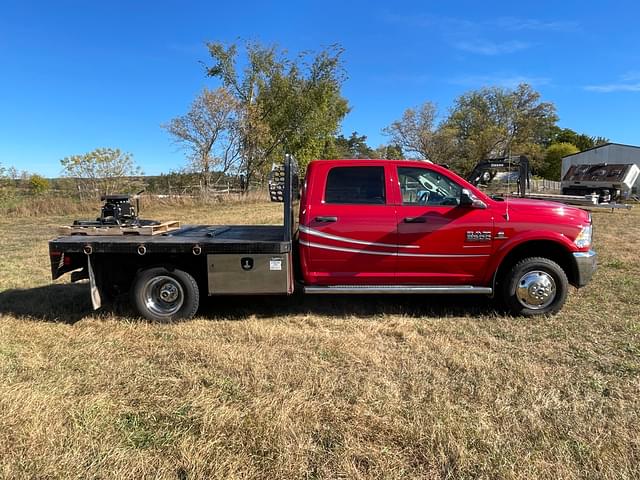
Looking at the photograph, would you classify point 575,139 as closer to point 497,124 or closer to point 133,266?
point 497,124

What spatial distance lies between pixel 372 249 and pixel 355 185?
0.76 metres

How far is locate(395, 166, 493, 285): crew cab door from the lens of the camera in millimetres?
4988

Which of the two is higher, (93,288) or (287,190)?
(287,190)

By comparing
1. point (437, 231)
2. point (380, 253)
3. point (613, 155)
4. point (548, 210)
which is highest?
point (613, 155)

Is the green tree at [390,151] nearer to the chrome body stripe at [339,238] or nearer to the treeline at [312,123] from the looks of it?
the treeline at [312,123]

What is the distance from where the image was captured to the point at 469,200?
487cm

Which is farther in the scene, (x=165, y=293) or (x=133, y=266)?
(x=133, y=266)

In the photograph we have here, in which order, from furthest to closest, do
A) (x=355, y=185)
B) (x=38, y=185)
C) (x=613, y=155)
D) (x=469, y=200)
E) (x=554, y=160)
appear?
(x=554, y=160) → (x=613, y=155) → (x=38, y=185) → (x=355, y=185) → (x=469, y=200)

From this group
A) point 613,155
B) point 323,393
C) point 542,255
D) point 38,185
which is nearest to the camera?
point 323,393

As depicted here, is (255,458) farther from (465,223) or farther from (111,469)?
(465,223)

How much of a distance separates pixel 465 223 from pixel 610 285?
3.13 metres

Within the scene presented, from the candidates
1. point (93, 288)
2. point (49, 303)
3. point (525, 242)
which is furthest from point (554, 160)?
point (93, 288)

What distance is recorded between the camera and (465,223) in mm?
4992

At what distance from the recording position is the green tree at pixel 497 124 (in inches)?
1873
